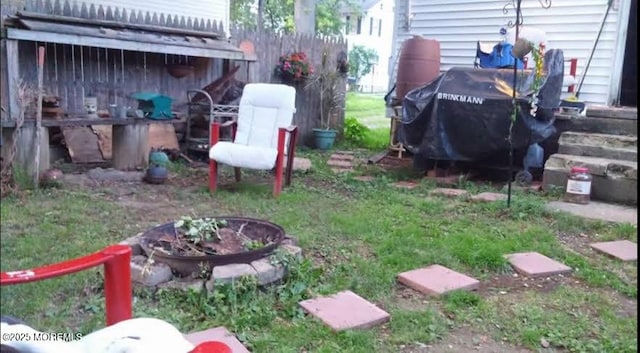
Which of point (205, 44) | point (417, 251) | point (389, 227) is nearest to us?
point (417, 251)

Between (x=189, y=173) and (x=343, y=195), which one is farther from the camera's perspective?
(x=189, y=173)

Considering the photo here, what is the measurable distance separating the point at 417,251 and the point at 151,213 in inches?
62.5

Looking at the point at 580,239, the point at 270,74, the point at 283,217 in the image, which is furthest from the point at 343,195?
the point at 270,74

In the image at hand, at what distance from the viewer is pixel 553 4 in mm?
6352

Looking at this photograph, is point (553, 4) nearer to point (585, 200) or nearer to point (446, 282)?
point (585, 200)

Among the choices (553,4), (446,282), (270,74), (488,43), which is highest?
(553,4)

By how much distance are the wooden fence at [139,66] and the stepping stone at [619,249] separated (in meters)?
3.98

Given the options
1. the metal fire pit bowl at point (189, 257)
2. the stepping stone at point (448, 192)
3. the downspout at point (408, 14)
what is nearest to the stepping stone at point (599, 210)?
the stepping stone at point (448, 192)

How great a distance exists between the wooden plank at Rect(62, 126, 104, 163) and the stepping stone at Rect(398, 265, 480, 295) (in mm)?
3341

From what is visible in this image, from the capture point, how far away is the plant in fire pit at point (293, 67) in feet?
22.5

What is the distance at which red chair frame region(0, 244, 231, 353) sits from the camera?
0.94 metres

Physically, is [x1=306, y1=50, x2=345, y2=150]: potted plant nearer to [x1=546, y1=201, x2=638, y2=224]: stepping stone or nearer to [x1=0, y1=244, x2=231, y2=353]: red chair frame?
[x1=546, y1=201, x2=638, y2=224]: stepping stone

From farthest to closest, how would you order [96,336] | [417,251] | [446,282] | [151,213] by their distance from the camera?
[151,213], [417,251], [446,282], [96,336]

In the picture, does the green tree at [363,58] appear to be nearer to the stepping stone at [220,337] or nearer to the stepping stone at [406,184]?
the stepping stone at [406,184]
